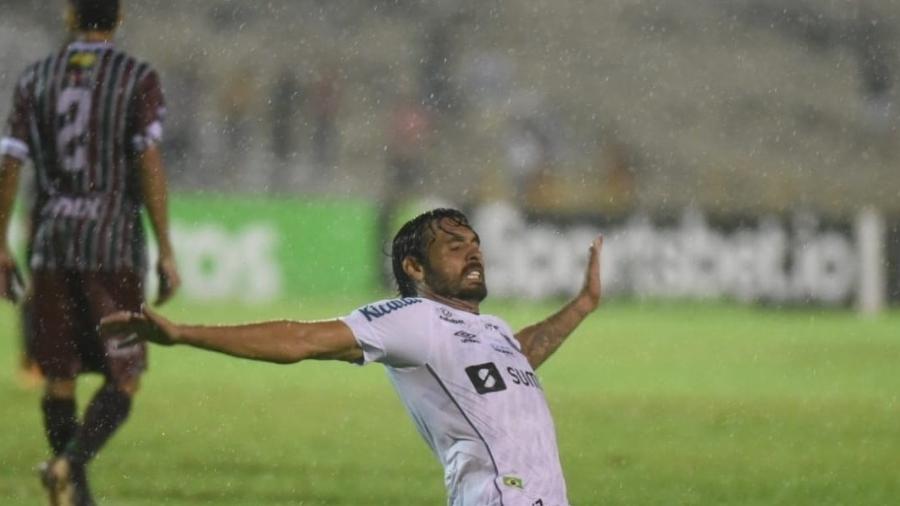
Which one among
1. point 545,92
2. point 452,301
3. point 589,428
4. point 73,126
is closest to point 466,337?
point 452,301

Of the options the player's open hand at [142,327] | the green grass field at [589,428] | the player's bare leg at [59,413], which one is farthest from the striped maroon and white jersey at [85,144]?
the player's open hand at [142,327]

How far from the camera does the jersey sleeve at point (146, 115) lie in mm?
6352

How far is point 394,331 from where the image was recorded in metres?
4.62

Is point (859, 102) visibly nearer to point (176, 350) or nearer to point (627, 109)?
point (627, 109)

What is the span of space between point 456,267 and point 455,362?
318 millimetres

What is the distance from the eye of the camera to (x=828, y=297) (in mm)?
18422

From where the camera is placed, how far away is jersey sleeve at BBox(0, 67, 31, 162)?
6.42m

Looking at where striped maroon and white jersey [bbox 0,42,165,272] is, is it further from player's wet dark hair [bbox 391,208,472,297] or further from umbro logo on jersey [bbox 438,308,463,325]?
umbro logo on jersey [bbox 438,308,463,325]

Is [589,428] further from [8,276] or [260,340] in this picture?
[260,340]

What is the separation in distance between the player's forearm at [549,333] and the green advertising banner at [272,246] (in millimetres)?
12514

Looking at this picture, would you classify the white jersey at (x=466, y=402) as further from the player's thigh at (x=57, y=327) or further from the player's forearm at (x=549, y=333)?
the player's thigh at (x=57, y=327)

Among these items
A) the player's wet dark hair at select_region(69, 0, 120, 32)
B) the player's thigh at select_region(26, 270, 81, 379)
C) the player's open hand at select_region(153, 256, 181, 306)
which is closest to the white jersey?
the player's open hand at select_region(153, 256, 181, 306)

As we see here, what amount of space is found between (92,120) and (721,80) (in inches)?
750

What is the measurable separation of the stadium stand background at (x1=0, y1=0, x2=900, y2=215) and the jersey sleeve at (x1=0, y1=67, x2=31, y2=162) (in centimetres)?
1423
